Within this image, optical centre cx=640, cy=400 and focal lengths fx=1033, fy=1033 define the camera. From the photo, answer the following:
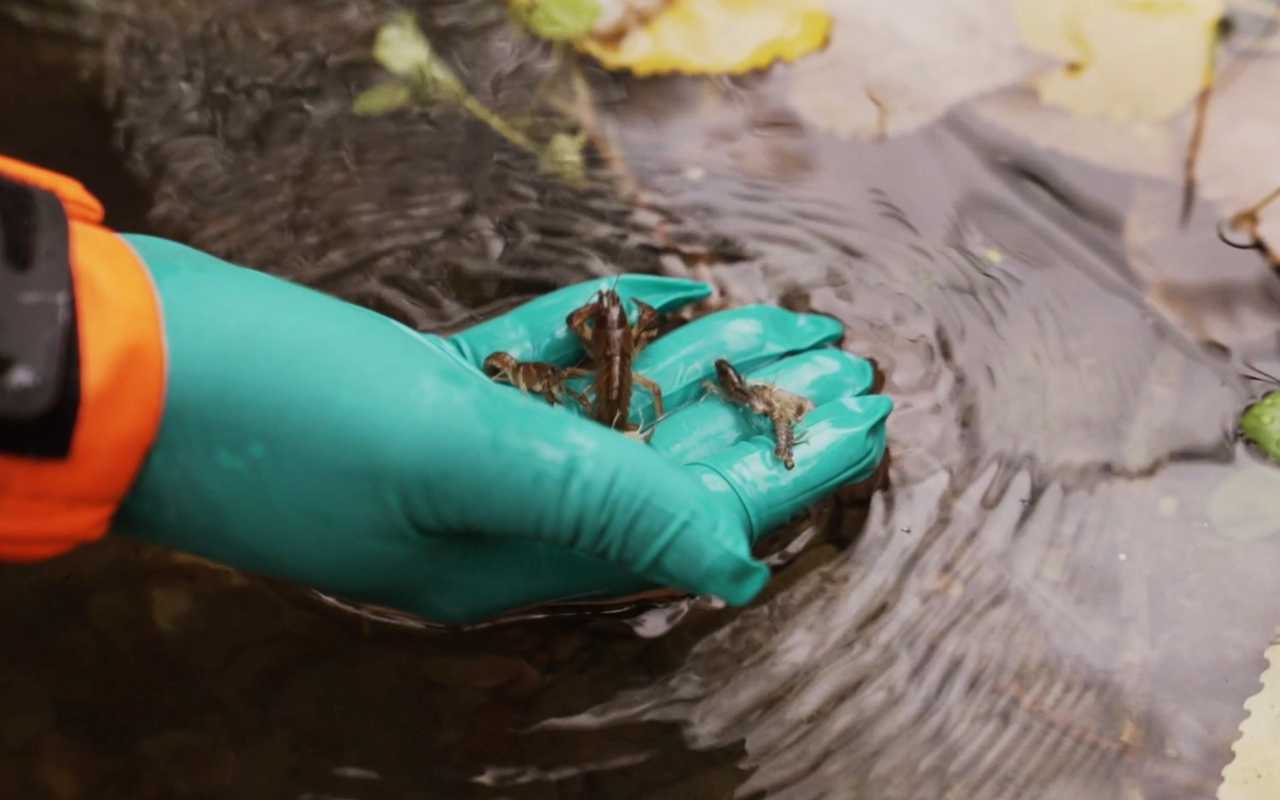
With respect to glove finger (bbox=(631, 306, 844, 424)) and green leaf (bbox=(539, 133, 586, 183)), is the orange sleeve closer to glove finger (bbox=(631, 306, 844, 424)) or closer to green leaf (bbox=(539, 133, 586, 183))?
glove finger (bbox=(631, 306, 844, 424))

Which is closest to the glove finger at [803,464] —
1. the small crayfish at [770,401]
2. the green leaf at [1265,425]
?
the small crayfish at [770,401]

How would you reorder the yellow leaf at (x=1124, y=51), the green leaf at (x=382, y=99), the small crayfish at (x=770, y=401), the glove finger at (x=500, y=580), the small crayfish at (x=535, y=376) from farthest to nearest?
the green leaf at (x=382, y=99) → the yellow leaf at (x=1124, y=51) → the small crayfish at (x=535, y=376) → the small crayfish at (x=770, y=401) → the glove finger at (x=500, y=580)

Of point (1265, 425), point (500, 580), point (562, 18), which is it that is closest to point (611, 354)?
point (500, 580)

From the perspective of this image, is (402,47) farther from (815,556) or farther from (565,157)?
(815,556)

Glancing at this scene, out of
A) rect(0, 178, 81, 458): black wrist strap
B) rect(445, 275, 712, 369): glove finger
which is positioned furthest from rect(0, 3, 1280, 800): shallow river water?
rect(0, 178, 81, 458): black wrist strap

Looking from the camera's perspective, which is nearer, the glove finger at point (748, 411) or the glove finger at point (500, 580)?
the glove finger at point (500, 580)

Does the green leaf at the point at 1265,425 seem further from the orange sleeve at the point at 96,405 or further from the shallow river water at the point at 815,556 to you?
the orange sleeve at the point at 96,405

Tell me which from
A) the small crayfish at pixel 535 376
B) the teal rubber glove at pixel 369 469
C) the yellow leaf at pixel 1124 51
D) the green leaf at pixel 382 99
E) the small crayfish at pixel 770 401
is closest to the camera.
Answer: the teal rubber glove at pixel 369 469
